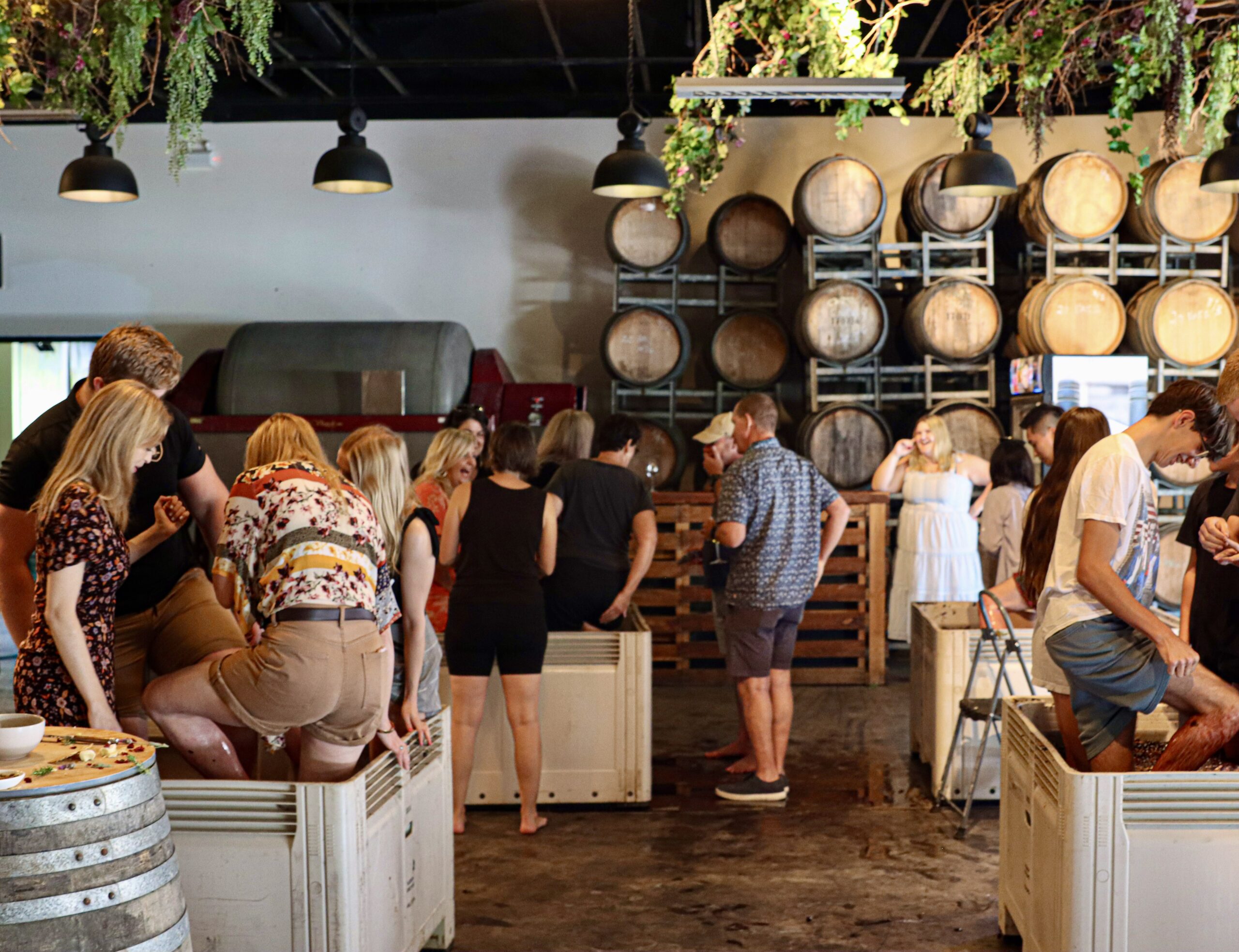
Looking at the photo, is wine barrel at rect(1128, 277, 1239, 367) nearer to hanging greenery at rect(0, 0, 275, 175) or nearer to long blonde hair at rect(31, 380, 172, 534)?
hanging greenery at rect(0, 0, 275, 175)

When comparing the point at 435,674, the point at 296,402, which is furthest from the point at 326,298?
the point at 435,674

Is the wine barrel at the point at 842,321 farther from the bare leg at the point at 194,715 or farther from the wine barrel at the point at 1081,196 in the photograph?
the bare leg at the point at 194,715

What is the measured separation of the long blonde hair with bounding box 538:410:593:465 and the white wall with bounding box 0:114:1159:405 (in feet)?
11.1

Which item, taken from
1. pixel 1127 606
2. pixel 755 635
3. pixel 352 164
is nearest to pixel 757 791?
pixel 755 635

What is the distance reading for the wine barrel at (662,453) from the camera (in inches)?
310

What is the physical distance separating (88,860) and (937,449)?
18.5 feet

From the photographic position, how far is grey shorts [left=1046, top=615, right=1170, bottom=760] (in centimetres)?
295

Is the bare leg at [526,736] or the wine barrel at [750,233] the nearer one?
the bare leg at [526,736]

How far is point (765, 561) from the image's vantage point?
4.96 meters

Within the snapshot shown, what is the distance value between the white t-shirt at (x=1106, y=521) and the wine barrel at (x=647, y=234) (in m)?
5.10

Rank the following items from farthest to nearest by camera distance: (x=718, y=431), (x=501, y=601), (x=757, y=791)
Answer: (x=718, y=431) → (x=757, y=791) → (x=501, y=601)

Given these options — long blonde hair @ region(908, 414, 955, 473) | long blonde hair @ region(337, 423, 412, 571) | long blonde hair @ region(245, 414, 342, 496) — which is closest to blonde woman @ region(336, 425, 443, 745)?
long blonde hair @ region(337, 423, 412, 571)

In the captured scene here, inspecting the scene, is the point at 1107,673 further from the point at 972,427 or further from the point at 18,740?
the point at 972,427

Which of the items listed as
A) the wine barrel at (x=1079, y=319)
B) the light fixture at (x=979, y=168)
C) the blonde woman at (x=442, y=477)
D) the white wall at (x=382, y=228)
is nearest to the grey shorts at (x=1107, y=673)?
the blonde woman at (x=442, y=477)
